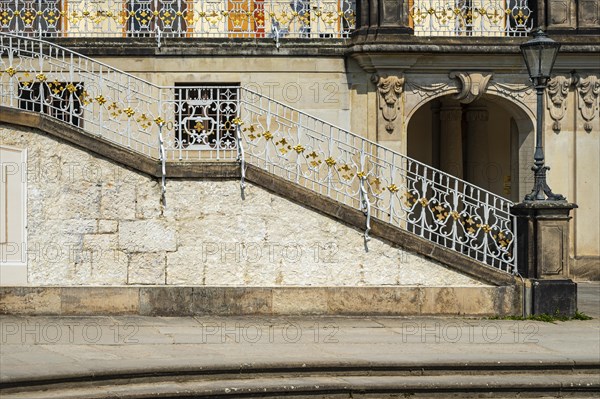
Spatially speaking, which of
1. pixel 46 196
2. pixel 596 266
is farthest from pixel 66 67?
pixel 596 266

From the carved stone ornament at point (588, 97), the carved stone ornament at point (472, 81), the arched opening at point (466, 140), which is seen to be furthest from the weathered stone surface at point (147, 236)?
the arched opening at point (466, 140)

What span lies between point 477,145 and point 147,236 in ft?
41.8

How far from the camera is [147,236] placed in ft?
55.7

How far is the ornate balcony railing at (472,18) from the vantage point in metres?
23.8

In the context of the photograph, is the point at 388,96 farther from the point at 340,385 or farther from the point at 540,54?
the point at 340,385

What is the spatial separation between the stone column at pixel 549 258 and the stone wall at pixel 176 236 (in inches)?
32.1

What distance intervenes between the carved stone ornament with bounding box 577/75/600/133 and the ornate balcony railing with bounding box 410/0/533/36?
133 centimetres

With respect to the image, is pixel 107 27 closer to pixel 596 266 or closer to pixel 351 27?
pixel 351 27

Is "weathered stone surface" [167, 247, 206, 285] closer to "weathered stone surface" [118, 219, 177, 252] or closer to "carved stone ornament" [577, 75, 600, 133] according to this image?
"weathered stone surface" [118, 219, 177, 252]

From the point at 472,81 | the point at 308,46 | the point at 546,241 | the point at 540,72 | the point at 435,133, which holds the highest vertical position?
the point at 308,46

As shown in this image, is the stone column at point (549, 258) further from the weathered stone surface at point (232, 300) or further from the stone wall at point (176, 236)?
the weathered stone surface at point (232, 300)

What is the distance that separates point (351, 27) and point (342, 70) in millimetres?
822

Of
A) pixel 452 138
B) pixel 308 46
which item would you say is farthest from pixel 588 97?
pixel 308 46

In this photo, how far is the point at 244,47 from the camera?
23359 mm
